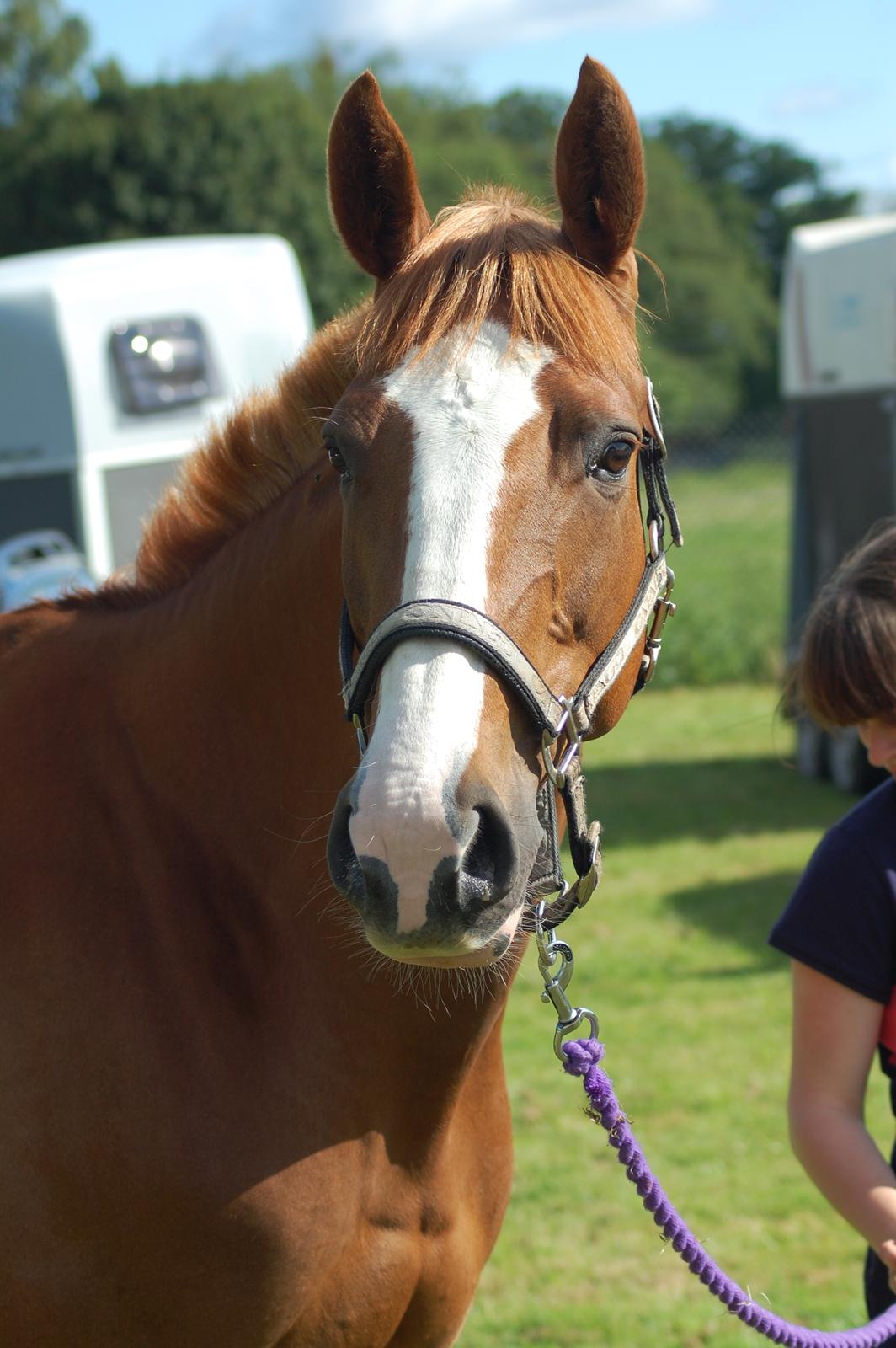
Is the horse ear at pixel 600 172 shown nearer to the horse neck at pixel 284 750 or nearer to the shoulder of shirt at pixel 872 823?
the horse neck at pixel 284 750

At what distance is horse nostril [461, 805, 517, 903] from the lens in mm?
1545

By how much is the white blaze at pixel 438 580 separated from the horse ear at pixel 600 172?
29 centimetres

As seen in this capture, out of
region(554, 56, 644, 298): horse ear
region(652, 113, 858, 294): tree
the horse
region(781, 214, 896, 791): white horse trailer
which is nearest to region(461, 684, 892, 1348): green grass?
the horse

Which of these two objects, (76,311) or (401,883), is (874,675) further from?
(76,311)

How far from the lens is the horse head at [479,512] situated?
5.04ft

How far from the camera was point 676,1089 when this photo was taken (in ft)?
16.5

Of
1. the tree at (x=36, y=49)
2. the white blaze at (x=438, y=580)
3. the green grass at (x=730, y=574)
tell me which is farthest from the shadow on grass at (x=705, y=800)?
the tree at (x=36, y=49)

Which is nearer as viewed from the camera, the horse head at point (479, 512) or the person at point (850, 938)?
the horse head at point (479, 512)

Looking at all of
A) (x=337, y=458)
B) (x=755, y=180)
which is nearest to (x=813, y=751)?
(x=337, y=458)

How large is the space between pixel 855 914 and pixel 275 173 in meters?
24.2

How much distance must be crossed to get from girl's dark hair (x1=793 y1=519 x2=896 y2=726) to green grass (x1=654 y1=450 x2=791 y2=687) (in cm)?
1020

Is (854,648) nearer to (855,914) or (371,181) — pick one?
(855,914)

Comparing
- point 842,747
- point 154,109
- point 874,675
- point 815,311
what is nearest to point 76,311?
point 815,311

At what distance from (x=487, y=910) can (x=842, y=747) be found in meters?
7.90
